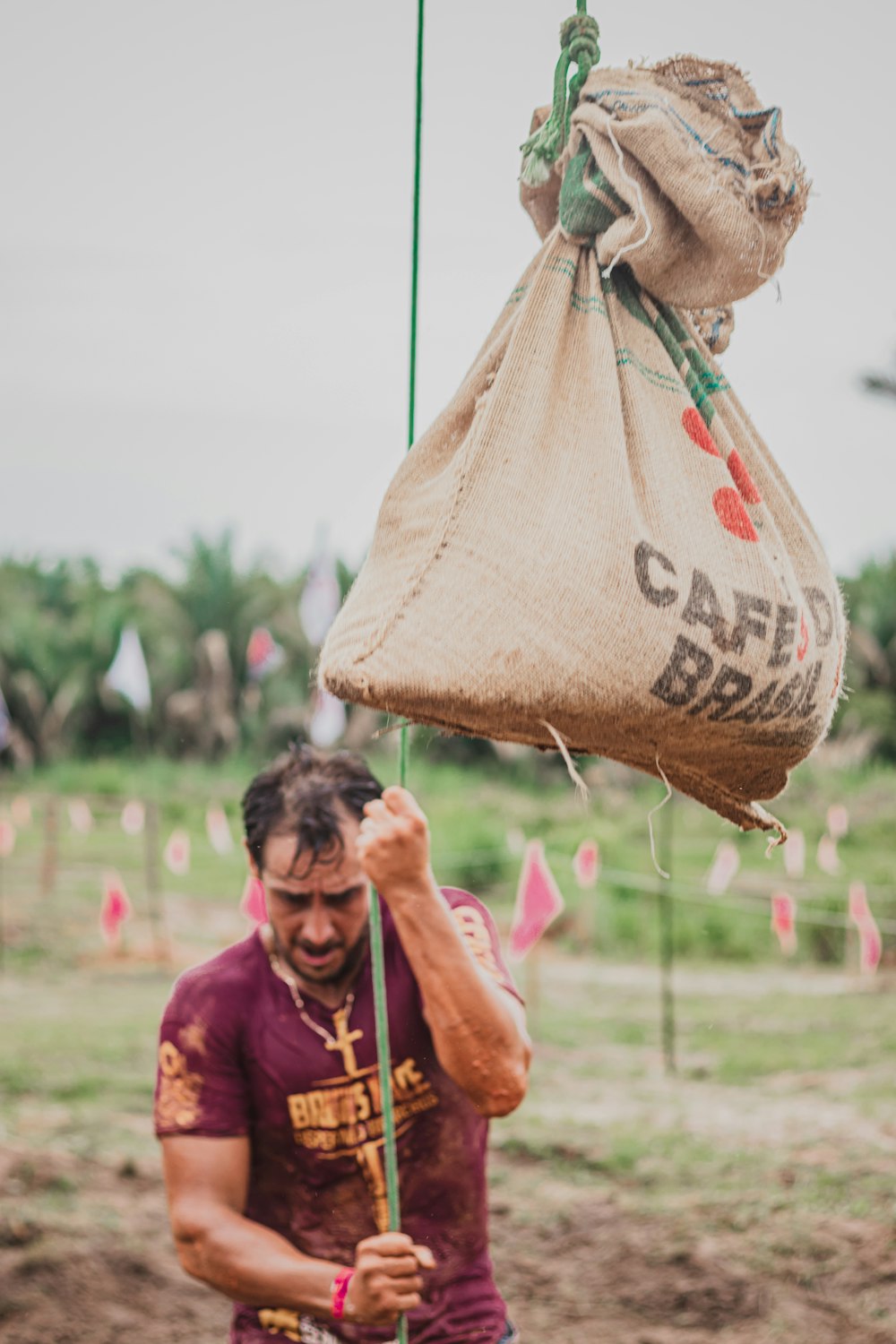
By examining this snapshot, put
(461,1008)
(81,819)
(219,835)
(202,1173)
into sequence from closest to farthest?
(461,1008)
(202,1173)
(219,835)
(81,819)

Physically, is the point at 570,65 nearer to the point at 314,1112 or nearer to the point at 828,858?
the point at 314,1112

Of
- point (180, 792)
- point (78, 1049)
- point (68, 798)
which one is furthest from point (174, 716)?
point (78, 1049)

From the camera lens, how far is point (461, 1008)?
255cm

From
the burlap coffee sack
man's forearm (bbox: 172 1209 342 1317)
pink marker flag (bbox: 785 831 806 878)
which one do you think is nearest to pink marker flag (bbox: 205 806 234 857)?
pink marker flag (bbox: 785 831 806 878)

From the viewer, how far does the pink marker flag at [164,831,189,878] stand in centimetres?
1343

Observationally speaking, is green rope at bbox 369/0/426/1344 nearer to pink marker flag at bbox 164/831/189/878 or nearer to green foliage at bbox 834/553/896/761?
pink marker flag at bbox 164/831/189/878

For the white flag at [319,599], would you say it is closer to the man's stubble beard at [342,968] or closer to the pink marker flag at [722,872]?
the pink marker flag at [722,872]

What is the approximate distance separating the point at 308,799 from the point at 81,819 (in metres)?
14.3

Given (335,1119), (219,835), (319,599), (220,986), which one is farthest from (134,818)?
(335,1119)

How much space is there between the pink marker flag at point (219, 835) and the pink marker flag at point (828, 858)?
6.30m

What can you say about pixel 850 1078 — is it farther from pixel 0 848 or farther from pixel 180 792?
pixel 180 792

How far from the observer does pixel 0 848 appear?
15.0m

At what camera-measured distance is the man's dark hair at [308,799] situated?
2805 millimetres

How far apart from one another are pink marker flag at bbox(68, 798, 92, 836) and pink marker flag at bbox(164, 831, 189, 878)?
3.55 ft
